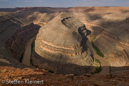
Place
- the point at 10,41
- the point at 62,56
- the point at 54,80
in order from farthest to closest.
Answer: the point at 10,41 → the point at 62,56 → the point at 54,80

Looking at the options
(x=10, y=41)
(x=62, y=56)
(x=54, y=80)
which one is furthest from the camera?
(x=10, y=41)

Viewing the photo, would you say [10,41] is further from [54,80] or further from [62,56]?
[54,80]

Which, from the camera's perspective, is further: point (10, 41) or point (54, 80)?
point (10, 41)

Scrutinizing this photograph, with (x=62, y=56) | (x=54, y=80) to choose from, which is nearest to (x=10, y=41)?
(x=62, y=56)

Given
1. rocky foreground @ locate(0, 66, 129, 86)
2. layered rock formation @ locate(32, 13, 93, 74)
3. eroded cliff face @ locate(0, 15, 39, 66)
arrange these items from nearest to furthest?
rocky foreground @ locate(0, 66, 129, 86) < eroded cliff face @ locate(0, 15, 39, 66) < layered rock formation @ locate(32, 13, 93, 74)

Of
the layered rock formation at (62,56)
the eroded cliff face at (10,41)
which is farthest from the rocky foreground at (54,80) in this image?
the layered rock formation at (62,56)

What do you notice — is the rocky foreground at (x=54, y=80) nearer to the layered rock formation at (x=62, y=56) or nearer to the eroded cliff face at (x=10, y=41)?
the eroded cliff face at (x=10, y=41)

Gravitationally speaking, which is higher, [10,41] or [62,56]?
[10,41]

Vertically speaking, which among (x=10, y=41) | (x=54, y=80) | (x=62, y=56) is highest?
(x=10, y=41)

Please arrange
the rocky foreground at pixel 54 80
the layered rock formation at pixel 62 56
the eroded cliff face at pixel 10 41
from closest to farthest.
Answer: the rocky foreground at pixel 54 80, the eroded cliff face at pixel 10 41, the layered rock formation at pixel 62 56

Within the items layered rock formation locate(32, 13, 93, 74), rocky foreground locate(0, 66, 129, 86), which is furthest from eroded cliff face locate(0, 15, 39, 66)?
layered rock formation locate(32, 13, 93, 74)

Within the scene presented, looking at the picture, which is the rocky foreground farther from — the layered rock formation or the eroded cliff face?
the layered rock formation
